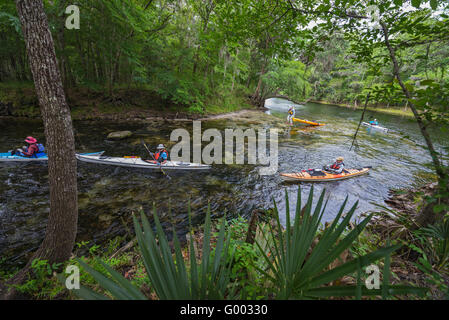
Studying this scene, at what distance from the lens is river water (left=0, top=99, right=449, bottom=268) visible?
4559 mm

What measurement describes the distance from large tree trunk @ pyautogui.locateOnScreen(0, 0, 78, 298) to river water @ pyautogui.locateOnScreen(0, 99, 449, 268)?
868 millimetres

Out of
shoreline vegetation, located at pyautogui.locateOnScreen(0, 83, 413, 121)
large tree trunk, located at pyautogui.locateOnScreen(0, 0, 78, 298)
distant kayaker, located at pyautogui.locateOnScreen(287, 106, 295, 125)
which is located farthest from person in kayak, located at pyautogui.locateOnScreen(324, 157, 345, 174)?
shoreline vegetation, located at pyautogui.locateOnScreen(0, 83, 413, 121)

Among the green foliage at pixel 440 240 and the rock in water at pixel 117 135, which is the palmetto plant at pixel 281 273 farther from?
the rock in water at pixel 117 135

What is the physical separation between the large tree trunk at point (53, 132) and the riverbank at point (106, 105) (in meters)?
14.2

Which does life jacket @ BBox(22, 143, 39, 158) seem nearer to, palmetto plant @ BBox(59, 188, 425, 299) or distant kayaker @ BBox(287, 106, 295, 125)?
palmetto plant @ BBox(59, 188, 425, 299)

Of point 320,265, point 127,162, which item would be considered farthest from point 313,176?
point 127,162

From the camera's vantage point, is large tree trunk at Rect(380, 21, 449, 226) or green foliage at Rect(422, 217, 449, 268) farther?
green foliage at Rect(422, 217, 449, 268)

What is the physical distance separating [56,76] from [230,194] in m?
5.69

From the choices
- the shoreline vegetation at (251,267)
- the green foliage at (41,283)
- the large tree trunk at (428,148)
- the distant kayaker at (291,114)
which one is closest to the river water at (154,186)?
the large tree trunk at (428,148)

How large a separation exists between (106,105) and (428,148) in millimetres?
19060

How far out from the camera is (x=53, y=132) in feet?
8.32

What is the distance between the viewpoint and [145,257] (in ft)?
4.45
